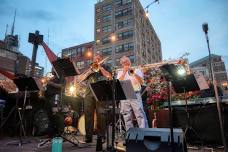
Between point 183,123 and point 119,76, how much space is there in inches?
93.2

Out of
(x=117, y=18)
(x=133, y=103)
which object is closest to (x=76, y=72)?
(x=133, y=103)

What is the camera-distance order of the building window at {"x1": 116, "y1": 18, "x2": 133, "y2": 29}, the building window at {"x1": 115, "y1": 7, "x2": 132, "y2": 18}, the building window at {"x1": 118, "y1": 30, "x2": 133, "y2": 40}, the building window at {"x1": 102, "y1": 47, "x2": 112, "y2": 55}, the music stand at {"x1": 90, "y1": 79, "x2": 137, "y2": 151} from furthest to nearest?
1. the building window at {"x1": 115, "y1": 7, "x2": 132, "y2": 18}
2. the building window at {"x1": 102, "y1": 47, "x2": 112, "y2": 55}
3. the building window at {"x1": 116, "y1": 18, "x2": 133, "y2": 29}
4. the building window at {"x1": 118, "y1": 30, "x2": 133, "y2": 40}
5. the music stand at {"x1": 90, "y1": 79, "x2": 137, "y2": 151}

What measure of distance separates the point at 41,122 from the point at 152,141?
5.94m

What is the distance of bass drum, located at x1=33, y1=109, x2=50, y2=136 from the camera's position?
7.86 meters

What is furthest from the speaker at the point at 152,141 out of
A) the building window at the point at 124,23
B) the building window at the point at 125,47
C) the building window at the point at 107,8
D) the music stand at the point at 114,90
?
the building window at the point at 107,8

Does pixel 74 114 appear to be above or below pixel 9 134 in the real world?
above

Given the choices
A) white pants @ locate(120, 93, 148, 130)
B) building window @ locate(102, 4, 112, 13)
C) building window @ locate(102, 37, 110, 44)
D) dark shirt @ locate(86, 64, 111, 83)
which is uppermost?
building window @ locate(102, 4, 112, 13)

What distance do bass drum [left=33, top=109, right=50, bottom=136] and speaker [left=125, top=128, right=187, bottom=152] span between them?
5.31 m

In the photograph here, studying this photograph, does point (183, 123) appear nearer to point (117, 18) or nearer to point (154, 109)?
point (154, 109)

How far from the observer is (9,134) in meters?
8.70

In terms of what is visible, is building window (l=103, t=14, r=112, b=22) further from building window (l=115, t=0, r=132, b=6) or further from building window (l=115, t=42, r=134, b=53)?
building window (l=115, t=42, r=134, b=53)

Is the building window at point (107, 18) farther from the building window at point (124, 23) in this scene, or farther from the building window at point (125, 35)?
the building window at point (125, 35)

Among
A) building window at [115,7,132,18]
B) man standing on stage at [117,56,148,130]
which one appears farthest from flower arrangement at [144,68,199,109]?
building window at [115,7,132,18]

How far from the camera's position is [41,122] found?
26.3 ft
